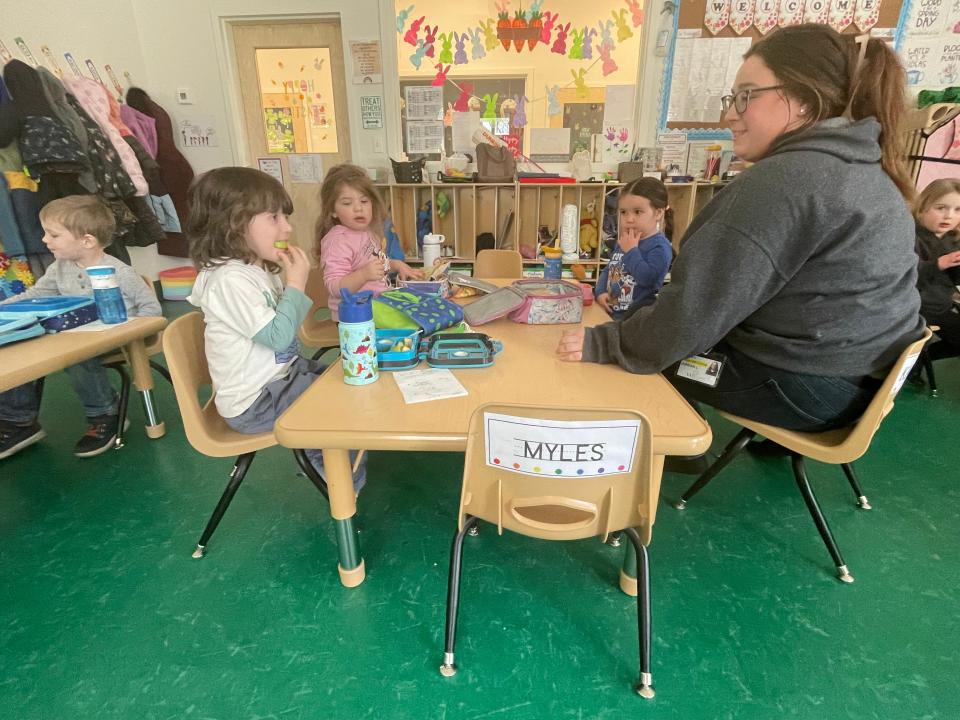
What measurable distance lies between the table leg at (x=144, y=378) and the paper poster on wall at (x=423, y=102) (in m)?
3.08

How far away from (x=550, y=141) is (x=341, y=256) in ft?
9.51

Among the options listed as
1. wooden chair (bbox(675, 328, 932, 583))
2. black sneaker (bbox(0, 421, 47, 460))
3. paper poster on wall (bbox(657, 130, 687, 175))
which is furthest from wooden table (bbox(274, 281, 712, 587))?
paper poster on wall (bbox(657, 130, 687, 175))

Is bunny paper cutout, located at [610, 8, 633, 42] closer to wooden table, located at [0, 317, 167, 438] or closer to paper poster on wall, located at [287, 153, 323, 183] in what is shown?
paper poster on wall, located at [287, 153, 323, 183]

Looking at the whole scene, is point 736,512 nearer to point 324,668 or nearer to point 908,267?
point 908,267

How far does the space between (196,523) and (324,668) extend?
2.54 ft

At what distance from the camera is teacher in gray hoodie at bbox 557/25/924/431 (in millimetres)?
1065

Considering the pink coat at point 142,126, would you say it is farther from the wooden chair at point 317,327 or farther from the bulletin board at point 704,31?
the bulletin board at point 704,31

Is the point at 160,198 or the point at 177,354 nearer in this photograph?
the point at 177,354

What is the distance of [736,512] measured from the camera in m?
1.68

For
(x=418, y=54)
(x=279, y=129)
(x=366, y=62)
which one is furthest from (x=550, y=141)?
(x=279, y=129)

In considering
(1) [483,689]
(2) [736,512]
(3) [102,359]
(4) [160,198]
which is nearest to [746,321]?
(2) [736,512]

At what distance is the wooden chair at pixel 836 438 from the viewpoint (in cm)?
117

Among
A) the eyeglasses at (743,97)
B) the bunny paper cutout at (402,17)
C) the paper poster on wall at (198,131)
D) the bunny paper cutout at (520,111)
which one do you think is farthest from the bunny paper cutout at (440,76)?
the eyeglasses at (743,97)

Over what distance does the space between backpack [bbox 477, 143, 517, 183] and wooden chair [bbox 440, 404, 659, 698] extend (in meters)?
3.42
